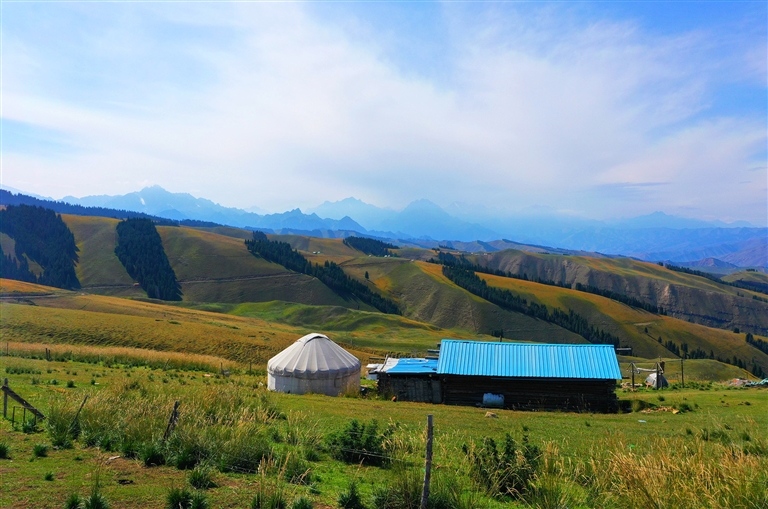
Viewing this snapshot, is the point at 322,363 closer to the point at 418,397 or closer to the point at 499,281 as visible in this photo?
the point at 418,397

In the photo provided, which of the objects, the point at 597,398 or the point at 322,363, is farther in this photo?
the point at 322,363

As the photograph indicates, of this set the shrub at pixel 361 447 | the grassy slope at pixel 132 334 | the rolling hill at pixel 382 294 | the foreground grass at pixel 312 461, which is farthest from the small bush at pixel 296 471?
the rolling hill at pixel 382 294

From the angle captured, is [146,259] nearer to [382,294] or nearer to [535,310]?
[382,294]

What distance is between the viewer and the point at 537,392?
25.2 metres

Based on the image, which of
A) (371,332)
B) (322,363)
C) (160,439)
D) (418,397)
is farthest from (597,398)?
(371,332)

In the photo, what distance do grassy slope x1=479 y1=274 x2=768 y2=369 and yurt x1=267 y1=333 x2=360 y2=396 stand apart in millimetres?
97280

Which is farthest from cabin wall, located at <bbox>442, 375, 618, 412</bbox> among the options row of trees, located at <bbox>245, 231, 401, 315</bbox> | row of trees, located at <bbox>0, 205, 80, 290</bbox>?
row of trees, located at <bbox>0, 205, 80, 290</bbox>

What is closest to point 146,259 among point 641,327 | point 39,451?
point 641,327

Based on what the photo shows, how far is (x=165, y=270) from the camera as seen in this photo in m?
131

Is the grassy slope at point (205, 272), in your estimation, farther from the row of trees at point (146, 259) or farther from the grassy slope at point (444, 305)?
the grassy slope at point (444, 305)

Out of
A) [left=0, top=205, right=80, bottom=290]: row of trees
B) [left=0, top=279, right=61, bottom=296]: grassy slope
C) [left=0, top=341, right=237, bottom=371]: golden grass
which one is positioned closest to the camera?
[left=0, top=341, right=237, bottom=371]: golden grass

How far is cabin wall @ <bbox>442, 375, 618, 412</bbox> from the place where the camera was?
24500 millimetres

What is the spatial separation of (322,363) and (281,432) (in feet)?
44.7

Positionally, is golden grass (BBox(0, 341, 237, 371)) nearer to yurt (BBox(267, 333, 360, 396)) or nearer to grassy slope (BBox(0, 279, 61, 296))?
yurt (BBox(267, 333, 360, 396))
